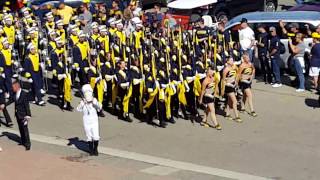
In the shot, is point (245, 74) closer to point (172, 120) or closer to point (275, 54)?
point (172, 120)

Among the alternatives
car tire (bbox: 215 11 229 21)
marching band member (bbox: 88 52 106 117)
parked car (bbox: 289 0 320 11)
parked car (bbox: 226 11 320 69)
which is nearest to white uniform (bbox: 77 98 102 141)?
marching band member (bbox: 88 52 106 117)

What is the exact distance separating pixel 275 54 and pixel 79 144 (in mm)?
6958

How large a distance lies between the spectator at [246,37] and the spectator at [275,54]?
64 cm

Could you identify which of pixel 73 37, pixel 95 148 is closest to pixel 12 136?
pixel 95 148

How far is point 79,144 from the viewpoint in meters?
15.6

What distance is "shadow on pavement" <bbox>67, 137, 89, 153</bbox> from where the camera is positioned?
1529 centimetres

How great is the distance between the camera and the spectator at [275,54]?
65.8 ft

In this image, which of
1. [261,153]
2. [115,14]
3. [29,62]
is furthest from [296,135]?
[115,14]

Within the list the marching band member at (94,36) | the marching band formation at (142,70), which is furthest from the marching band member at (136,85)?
the marching band member at (94,36)

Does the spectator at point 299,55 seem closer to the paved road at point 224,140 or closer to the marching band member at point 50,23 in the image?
the paved road at point 224,140

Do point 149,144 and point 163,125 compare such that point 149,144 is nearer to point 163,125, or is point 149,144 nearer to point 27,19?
point 163,125

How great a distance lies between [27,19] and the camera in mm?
22000

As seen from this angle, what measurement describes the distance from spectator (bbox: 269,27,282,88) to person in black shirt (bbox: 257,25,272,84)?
0.69ft

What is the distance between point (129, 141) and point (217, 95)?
3.23 meters
